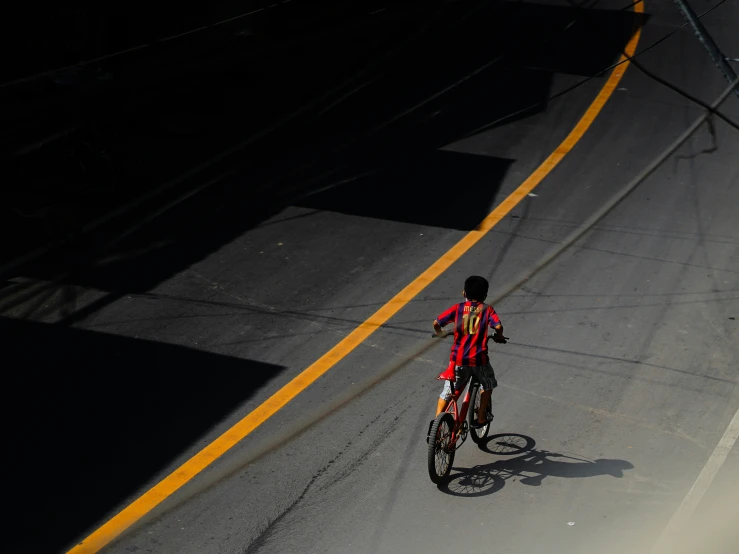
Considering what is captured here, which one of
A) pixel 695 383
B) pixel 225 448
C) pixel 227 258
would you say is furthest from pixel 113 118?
pixel 695 383

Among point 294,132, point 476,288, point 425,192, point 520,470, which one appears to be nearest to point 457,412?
point 520,470

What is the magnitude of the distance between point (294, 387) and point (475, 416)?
1.91 metres

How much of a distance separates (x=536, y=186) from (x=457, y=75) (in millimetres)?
6295

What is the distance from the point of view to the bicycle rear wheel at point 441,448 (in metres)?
7.86

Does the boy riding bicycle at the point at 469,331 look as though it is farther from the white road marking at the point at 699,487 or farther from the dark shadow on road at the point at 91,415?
the dark shadow on road at the point at 91,415

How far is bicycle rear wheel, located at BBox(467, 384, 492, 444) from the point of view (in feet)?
28.1

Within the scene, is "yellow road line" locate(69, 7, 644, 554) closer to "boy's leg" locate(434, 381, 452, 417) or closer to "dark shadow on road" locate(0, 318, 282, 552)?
"dark shadow on road" locate(0, 318, 282, 552)

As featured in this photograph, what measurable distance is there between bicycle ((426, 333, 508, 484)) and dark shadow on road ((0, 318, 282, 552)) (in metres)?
2.14

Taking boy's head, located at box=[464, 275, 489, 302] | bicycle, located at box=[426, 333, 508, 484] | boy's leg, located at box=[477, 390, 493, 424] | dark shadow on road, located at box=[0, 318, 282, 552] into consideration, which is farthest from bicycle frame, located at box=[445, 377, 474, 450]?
dark shadow on road, located at box=[0, 318, 282, 552]

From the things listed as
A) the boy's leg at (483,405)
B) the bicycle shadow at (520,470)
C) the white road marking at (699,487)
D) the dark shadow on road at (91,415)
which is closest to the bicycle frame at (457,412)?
the boy's leg at (483,405)

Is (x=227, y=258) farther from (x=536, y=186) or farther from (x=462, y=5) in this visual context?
(x=462, y=5)

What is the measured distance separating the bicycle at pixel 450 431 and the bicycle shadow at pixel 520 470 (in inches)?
6.5

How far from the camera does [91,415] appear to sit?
9.10 metres

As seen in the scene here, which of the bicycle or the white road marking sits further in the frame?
the bicycle
